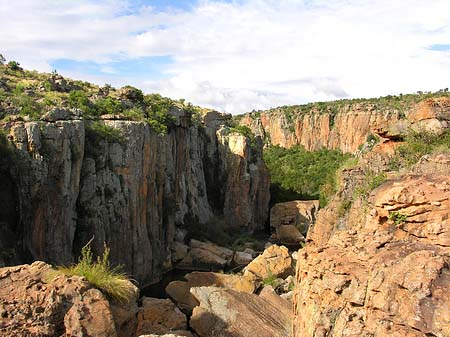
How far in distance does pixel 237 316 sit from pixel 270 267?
1070 cm

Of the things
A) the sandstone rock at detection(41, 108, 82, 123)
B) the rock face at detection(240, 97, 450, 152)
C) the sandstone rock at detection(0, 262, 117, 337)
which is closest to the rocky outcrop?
the sandstone rock at detection(0, 262, 117, 337)

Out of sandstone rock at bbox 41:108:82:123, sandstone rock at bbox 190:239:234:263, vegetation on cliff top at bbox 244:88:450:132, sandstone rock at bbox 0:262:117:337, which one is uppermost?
vegetation on cliff top at bbox 244:88:450:132

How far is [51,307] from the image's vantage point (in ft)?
A: 22.6

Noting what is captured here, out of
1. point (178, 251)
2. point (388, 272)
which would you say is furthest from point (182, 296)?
point (388, 272)

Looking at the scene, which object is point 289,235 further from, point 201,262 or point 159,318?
point 159,318

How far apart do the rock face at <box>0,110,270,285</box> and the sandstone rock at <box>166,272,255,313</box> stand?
442 centimetres

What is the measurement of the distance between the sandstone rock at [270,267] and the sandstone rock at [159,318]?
8.98 meters

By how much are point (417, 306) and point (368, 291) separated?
2.94ft

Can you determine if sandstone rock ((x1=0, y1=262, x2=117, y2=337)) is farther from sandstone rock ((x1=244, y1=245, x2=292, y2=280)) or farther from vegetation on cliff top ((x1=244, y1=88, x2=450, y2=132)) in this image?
vegetation on cliff top ((x1=244, y1=88, x2=450, y2=132))

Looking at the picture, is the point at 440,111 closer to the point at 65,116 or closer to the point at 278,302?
the point at 278,302

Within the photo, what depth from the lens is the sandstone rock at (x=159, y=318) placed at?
13990mm

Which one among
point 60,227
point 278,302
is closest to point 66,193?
point 60,227

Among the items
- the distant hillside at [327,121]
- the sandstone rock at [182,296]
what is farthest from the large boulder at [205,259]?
the distant hillside at [327,121]

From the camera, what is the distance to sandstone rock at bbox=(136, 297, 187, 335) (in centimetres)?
1399
